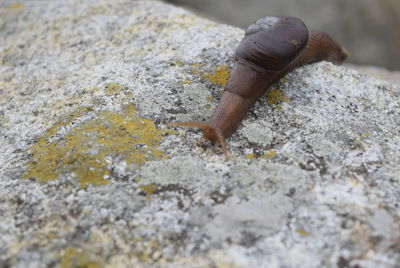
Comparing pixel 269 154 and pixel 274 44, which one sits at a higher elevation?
pixel 274 44

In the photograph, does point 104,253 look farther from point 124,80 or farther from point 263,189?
point 124,80

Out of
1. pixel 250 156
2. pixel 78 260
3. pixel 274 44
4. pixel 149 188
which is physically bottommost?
pixel 78 260

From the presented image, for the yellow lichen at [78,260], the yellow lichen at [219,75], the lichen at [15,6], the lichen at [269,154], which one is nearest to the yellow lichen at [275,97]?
the yellow lichen at [219,75]

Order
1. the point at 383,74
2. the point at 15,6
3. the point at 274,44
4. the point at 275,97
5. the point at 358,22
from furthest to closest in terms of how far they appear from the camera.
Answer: the point at 358,22 → the point at 383,74 → the point at 15,6 → the point at 275,97 → the point at 274,44

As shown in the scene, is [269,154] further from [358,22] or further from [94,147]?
[358,22]

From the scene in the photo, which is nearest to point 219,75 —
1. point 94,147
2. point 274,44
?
point 274,44

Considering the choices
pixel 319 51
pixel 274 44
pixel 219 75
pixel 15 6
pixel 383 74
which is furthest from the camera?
pixel 383 74

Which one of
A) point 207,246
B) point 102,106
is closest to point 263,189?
point 207,246
